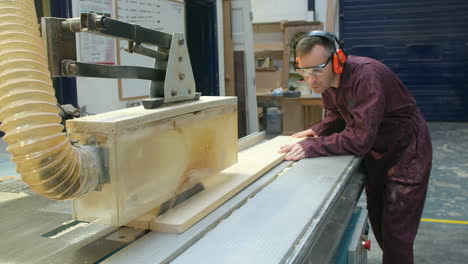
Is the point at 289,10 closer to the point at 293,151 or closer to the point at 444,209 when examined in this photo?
the point at 444,209

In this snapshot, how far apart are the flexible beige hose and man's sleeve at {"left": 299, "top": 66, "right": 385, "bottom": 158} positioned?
4.04 feet

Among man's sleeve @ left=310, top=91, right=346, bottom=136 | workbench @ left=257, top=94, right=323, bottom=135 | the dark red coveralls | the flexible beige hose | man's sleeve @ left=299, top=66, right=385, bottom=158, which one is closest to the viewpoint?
→ the flexible beige hose

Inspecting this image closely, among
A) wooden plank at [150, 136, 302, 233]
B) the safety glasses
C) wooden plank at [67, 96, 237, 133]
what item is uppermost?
the safety glasses

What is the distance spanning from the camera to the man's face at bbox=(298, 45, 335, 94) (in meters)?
1.82

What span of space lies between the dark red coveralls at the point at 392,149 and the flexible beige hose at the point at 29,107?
1.23 meters

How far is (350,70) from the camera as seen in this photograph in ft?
6.30

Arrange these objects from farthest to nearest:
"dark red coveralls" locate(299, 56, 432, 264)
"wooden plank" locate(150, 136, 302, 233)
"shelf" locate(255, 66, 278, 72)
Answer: "shelf" locate(255, 66, 278, 72) → "dark red coveralls" locate(299, 56, 432, 264) → "wooden plank" locate(150, 136, 302, 233)

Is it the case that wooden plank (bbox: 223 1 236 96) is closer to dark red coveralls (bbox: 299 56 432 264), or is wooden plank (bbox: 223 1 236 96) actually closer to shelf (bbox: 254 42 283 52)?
dark red coveralls (bbox: 299 56 432 264)

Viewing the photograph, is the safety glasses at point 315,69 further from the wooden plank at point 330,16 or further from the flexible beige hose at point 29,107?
the wooden plank at point 330,16

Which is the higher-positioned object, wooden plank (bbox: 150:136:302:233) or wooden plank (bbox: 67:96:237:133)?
wooden plank (bbox: 67:96:237:133)

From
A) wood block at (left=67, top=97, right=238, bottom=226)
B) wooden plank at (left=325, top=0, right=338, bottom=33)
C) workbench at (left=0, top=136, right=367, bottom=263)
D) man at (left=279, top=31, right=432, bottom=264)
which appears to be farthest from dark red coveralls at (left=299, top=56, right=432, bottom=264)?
wooden plank at (left=325, top=0, right=338, bottom=33)

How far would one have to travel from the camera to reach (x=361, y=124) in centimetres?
178

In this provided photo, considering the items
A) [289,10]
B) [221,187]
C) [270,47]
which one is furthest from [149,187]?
[289,10]

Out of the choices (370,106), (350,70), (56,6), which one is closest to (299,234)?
(370,106)
